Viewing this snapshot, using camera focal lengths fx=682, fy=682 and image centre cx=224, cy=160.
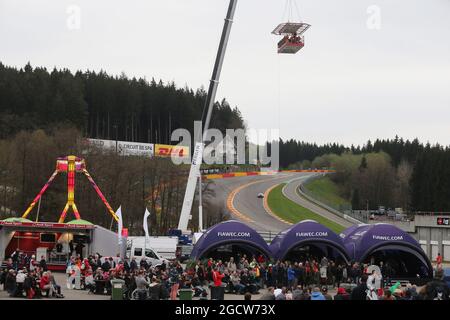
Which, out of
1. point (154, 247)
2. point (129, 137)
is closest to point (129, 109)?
point (129, 137)

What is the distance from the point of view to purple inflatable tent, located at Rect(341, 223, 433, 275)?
29.5 metres

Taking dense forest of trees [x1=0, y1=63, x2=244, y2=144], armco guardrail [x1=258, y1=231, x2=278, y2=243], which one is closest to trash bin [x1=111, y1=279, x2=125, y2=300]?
armco guardrail [x1=258, y1=231, x2=278, y2=243]

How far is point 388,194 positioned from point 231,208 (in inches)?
1958

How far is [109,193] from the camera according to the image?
6216 cm

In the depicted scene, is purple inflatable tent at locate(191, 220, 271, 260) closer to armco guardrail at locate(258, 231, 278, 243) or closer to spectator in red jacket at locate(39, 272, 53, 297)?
spectator in red jacket at locate(39, 272, 53, 297)

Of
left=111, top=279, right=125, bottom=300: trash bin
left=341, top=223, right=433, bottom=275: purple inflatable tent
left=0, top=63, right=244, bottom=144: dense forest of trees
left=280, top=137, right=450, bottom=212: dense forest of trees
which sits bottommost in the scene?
left=111, top=279, right=125, bottom=300: trash bin

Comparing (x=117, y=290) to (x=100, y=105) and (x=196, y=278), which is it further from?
(x=100, y=105)

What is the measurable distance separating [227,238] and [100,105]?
3868 inches

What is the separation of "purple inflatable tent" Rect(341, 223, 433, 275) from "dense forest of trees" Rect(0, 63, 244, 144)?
71737 millimetres

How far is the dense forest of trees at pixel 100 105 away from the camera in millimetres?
104875

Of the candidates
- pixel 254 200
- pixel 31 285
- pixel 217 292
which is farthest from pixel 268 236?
pixel 31 285

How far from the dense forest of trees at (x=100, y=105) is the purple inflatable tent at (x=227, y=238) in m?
69.7

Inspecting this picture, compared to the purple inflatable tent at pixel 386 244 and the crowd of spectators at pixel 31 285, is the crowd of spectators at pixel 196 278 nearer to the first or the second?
the crowd of spectators at pixel 31 285
